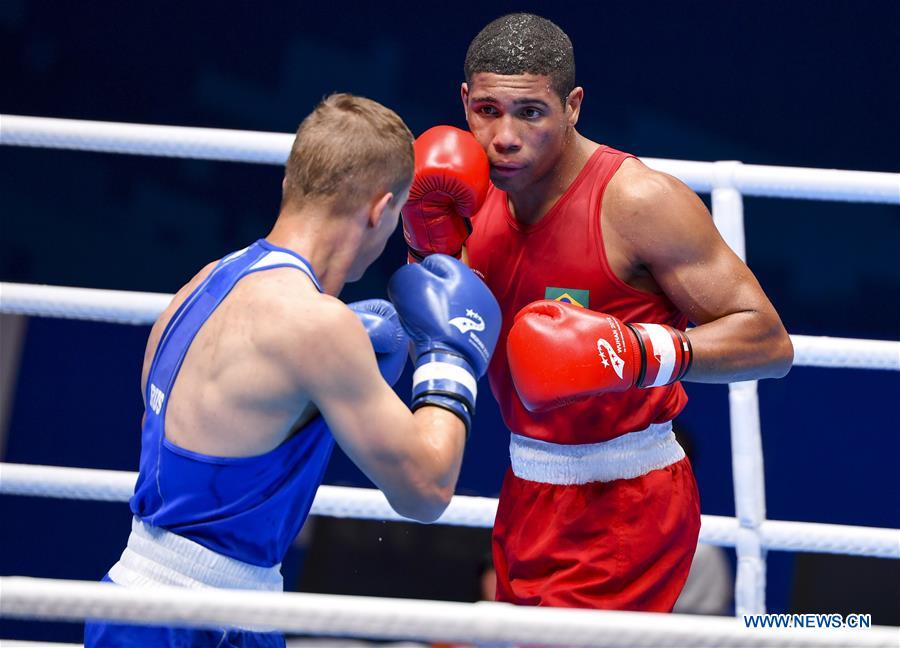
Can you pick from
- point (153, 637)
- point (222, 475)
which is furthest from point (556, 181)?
point (153, 637)

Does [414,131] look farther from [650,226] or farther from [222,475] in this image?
[222,475]

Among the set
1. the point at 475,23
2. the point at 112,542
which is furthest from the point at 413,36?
the point at 112,542

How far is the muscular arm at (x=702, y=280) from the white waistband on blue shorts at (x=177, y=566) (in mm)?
905

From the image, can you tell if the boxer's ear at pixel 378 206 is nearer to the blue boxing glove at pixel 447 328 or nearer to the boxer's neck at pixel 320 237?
the boxer's neck at pixel 320 237

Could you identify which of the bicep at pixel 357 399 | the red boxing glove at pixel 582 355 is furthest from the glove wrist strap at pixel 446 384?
the red boxing glove at pixel 582 355

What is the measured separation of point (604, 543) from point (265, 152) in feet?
3.72

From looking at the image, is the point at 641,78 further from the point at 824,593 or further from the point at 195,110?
Answer: the point at 824,593

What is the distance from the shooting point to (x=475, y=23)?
4691mm

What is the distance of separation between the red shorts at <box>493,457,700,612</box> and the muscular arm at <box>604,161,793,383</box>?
280mm

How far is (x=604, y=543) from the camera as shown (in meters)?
2.32

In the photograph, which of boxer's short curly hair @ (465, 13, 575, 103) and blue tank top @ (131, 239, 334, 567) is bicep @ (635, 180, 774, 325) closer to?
boxer's short curly hair @ (465, 13, 575, 103)

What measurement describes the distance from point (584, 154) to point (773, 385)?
2.34 meters

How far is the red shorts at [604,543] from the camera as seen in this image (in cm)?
230

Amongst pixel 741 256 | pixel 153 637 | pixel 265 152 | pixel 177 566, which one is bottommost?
pixel 153 637
